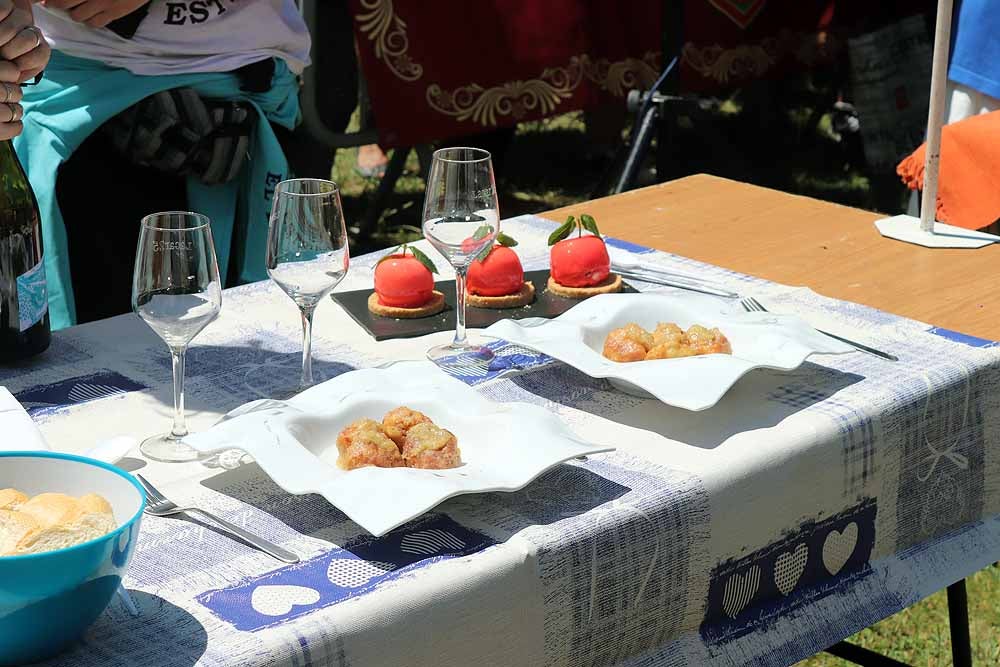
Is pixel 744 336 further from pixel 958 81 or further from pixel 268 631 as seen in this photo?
pixel 958 81

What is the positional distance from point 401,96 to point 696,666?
2.64 meters

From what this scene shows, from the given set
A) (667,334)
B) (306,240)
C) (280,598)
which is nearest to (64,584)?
(280,598)

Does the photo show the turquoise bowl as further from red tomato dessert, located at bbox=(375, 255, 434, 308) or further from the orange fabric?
the orange fabric

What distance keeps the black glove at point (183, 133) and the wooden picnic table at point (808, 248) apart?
1.78ft

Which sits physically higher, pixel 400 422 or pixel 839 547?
pixel 400 422

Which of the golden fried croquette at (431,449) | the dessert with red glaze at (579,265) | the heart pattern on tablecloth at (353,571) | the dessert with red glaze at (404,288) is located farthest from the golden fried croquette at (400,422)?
the dessert with red glaze at (579,265)

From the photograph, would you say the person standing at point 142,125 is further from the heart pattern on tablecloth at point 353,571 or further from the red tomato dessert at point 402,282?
the heart pattern on tablecloth at point 353,571

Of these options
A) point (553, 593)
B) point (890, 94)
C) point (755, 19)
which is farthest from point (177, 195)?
point (890, 94)

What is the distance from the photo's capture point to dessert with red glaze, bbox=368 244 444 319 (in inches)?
55.8

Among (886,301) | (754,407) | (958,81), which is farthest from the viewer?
(958,81)

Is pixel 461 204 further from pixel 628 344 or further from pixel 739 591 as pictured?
pixel 739 591

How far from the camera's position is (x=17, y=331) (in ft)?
4.08

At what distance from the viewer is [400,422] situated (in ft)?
3.38

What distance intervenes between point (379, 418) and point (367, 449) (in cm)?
10
